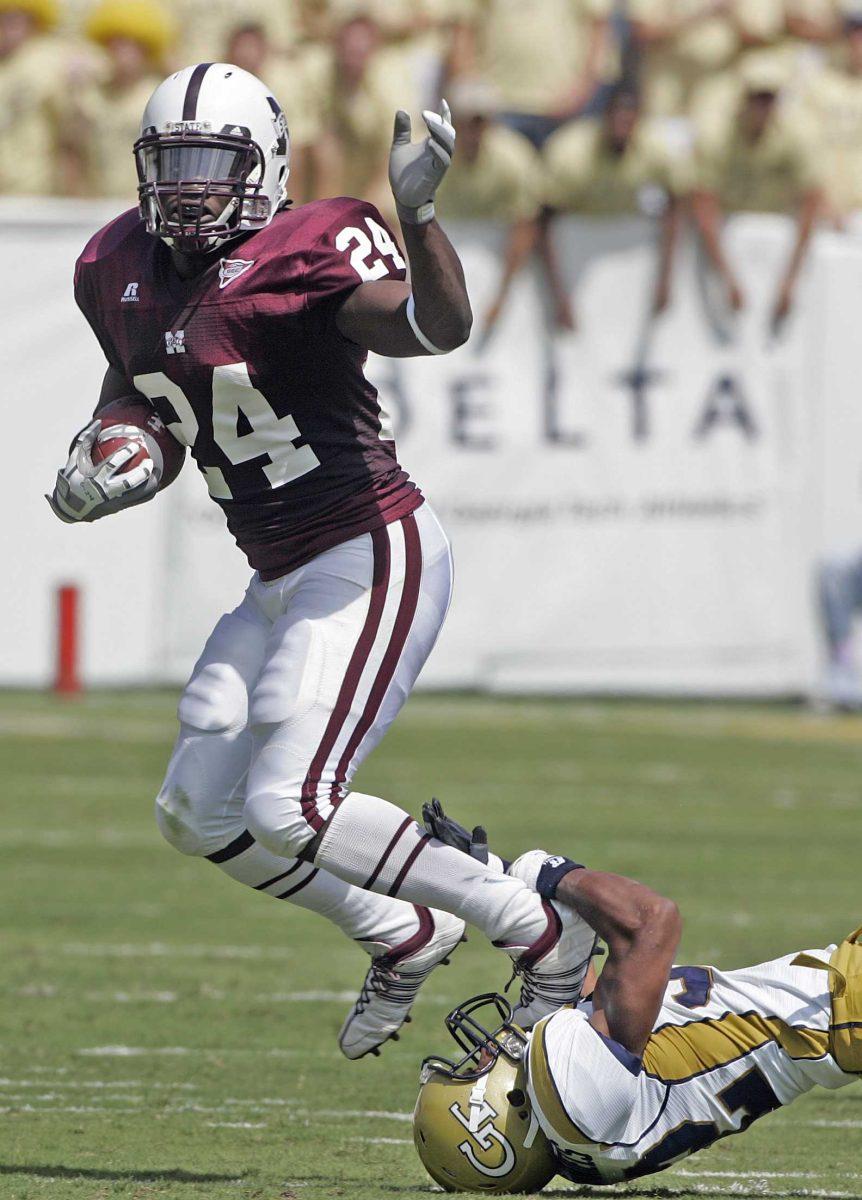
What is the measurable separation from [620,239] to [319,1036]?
7.54 m

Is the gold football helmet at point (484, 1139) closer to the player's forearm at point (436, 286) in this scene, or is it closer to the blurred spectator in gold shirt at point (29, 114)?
the player's forearm at point (436, 286)

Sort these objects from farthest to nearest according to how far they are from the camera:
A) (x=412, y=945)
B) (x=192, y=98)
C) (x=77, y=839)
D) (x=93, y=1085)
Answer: (x=77, y=839)
(x=93, y=1085)
(x=412, y=945)
(x=192, y=98)

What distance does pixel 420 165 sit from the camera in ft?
12.6

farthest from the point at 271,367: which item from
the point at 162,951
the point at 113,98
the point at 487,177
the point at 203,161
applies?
the point at 113,98

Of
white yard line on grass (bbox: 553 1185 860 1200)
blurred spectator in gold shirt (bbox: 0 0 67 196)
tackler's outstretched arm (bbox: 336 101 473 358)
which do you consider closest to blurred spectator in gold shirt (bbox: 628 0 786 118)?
blurred spectator in gold shirt (bbox: 0 0 67 196)

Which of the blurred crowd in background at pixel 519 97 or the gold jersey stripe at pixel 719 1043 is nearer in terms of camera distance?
the gold jersey stripe at pixel 719 1043

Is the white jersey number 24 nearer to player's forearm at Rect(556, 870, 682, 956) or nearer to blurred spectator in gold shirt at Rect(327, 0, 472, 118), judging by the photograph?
player's forearm at Rect(556, 870, 682, 956)

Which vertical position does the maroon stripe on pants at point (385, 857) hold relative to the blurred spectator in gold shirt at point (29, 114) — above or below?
below

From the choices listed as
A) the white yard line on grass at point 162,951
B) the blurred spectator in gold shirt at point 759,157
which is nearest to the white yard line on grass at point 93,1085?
the white yard line on grass at point 162,951

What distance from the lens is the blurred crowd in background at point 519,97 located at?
482 inches

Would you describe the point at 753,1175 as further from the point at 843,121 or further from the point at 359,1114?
the point at 843,121

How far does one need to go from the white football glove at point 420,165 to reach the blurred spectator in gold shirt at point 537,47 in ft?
30.6

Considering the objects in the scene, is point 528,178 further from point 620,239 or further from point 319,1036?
point 319,1036

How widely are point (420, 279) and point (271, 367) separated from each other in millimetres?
481
